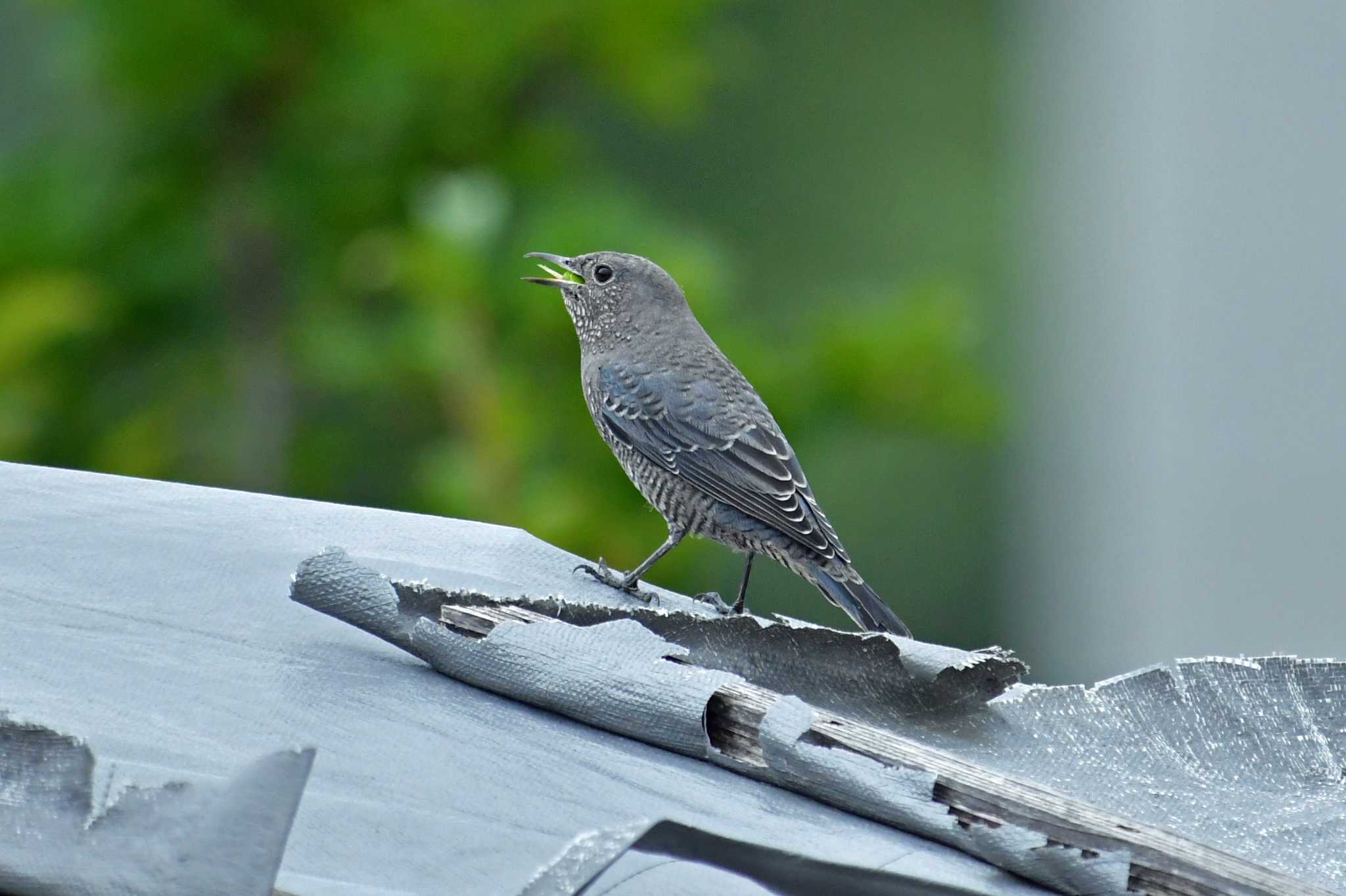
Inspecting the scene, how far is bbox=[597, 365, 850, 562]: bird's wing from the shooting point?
3902 millimetres

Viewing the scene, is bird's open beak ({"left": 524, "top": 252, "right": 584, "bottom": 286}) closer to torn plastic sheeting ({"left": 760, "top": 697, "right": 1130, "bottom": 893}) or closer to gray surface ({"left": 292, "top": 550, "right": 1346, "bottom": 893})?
gray surface ({"left": 292, "top": 550, "right": 1346, "bottom": 893})

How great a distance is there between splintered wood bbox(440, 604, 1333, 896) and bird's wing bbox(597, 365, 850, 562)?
220 cm

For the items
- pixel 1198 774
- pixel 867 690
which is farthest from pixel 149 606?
pixel 1198 774

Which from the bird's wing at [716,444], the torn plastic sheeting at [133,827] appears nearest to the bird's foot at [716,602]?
the bird's wing at [716,444]

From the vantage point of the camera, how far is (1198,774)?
184 centimetres

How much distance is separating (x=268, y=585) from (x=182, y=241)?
5823mm

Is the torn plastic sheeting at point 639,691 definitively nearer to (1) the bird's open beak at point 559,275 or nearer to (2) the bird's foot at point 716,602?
(2) the bird's foot at point 716,602

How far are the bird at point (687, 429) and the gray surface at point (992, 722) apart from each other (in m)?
1.74

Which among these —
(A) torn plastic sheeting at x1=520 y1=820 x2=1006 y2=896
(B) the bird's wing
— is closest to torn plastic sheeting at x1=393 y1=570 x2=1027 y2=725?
(A) torn plastic sheeting at x1=520 y1=820 x2=1006 y2=896

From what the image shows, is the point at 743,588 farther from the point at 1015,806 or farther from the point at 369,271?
the point at 369,271

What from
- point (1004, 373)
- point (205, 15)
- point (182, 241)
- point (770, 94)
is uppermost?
point (770, 94)

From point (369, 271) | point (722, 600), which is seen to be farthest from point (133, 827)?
point (369, 271)

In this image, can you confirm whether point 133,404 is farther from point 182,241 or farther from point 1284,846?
point 1284,846

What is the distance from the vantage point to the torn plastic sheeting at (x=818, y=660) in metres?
1.80
